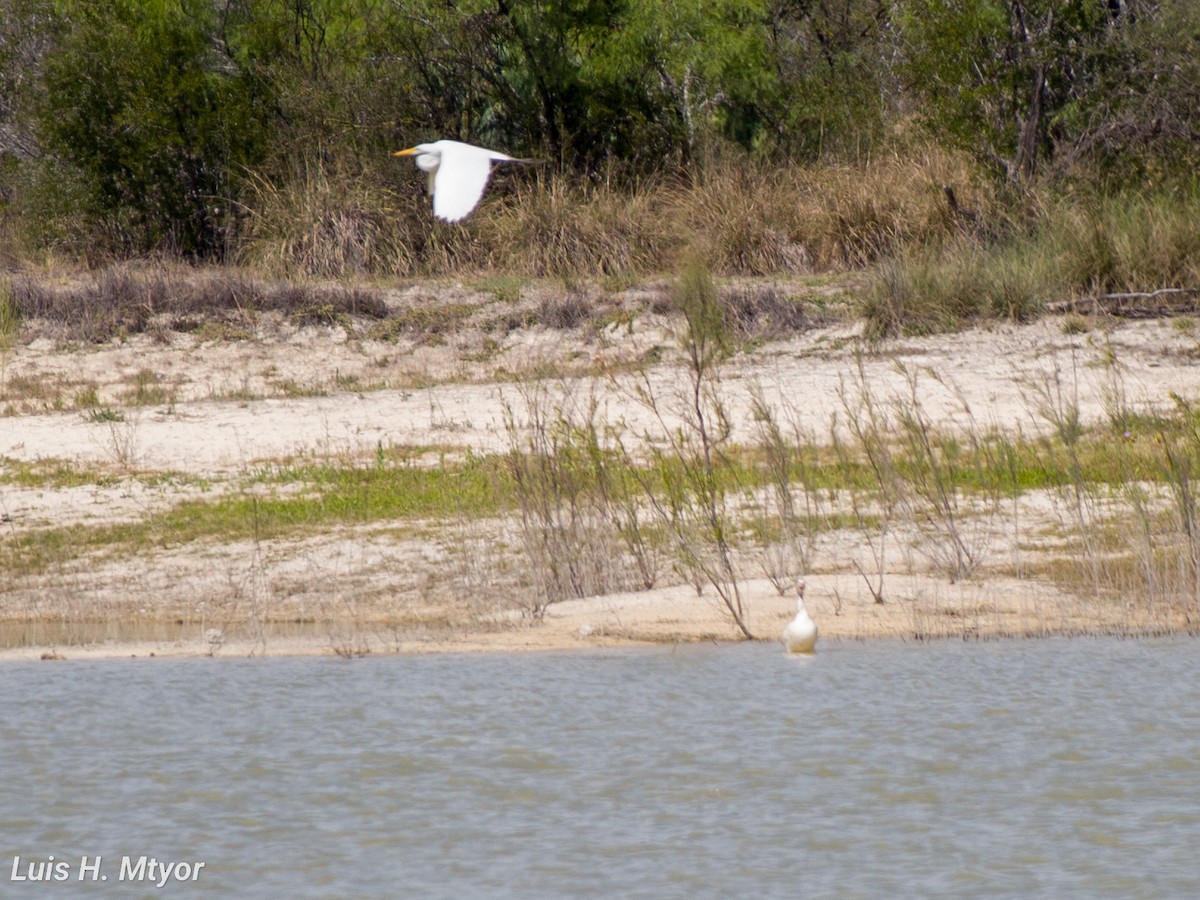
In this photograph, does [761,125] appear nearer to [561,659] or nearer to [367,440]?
[367,440]

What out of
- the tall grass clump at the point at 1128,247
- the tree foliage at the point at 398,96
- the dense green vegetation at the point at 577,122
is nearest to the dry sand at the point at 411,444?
the tall grass clump at the point at 1128,247

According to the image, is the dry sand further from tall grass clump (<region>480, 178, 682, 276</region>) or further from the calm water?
tall grass clump (<region>480, 178, 682, 276</region>)

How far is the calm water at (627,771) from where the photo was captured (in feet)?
16.2

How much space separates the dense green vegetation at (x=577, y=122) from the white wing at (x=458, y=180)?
15.5 ft

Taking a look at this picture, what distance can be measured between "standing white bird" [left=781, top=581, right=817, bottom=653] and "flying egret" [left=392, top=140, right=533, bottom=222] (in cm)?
537

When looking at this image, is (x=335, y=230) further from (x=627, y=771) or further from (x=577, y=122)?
(x=627, y=771)

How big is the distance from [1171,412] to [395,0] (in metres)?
11.5

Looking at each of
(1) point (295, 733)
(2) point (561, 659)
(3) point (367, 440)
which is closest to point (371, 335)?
(3) point (367, 440)

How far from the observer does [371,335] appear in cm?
1647

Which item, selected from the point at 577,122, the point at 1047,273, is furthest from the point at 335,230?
the point at 1047,273

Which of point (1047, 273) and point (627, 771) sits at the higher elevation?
point (1047, 273)

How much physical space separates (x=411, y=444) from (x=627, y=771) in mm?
6586

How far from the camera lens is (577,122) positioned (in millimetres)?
21078

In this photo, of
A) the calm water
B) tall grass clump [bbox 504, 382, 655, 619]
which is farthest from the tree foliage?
the calm water
